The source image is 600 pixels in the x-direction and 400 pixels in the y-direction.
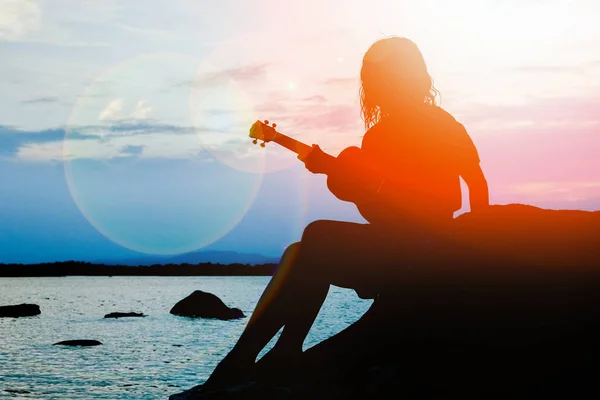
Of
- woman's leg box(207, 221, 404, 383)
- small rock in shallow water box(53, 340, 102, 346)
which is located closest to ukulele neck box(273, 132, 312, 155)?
woman's leg box(207, 221, 404, 383)

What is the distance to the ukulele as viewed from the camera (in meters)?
7.47

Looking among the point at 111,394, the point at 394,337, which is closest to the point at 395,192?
the point at 394,337

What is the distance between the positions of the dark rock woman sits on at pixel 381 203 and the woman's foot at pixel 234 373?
1cm

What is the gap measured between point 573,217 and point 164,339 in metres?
43.6

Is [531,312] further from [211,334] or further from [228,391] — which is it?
[211,334]

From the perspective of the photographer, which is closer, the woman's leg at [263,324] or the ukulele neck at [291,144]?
the woman's leg at [263,324]

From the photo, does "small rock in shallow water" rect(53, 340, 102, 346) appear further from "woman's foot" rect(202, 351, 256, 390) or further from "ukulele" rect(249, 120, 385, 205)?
"ukulele" rect(249, 120, 385, 205)

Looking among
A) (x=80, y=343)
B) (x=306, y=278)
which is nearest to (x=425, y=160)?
(x=306, y=278)

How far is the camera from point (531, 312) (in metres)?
7.57

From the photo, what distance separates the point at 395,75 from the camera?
25.0 feet

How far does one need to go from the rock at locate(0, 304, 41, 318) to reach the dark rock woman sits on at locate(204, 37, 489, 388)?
217ft

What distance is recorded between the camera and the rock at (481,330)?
720cm

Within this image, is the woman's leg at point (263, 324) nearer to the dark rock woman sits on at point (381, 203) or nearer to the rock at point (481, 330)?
the dark rock woman sits on at point (381, 203)

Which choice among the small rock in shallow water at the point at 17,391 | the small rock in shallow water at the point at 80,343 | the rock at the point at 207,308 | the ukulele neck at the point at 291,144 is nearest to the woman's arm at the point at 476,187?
the ukulele neck at the point at 291,144
